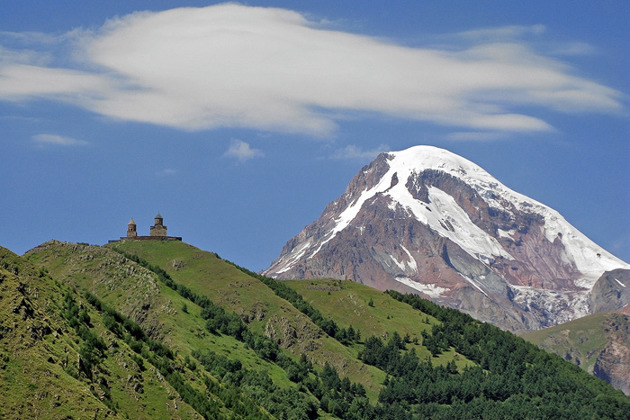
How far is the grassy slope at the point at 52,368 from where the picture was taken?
117m

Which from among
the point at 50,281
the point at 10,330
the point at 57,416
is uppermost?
the point at 50,281

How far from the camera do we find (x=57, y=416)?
116m

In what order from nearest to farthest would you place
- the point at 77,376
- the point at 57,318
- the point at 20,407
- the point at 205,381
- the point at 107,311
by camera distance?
the point at 20,407 < the point at 77,376 < the point at 57,318 < the point at 107,311 < the point at 205,381

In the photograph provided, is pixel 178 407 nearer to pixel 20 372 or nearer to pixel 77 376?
pixel 77 376

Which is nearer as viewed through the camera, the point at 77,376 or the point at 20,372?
the point at 20,372

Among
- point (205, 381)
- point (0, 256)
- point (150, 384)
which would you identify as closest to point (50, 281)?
point (0, 256)

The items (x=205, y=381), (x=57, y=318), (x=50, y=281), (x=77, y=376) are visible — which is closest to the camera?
(x=77, y=376)

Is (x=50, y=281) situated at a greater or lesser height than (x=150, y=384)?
greater

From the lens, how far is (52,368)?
123188mm

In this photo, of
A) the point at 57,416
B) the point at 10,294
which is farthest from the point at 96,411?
the point at 10,294

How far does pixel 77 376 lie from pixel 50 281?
1058 inches

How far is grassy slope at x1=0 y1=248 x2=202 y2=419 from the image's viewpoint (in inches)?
4611

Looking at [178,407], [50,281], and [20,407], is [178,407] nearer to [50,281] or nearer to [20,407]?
[50,281]

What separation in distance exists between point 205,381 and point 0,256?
41.6 metres
